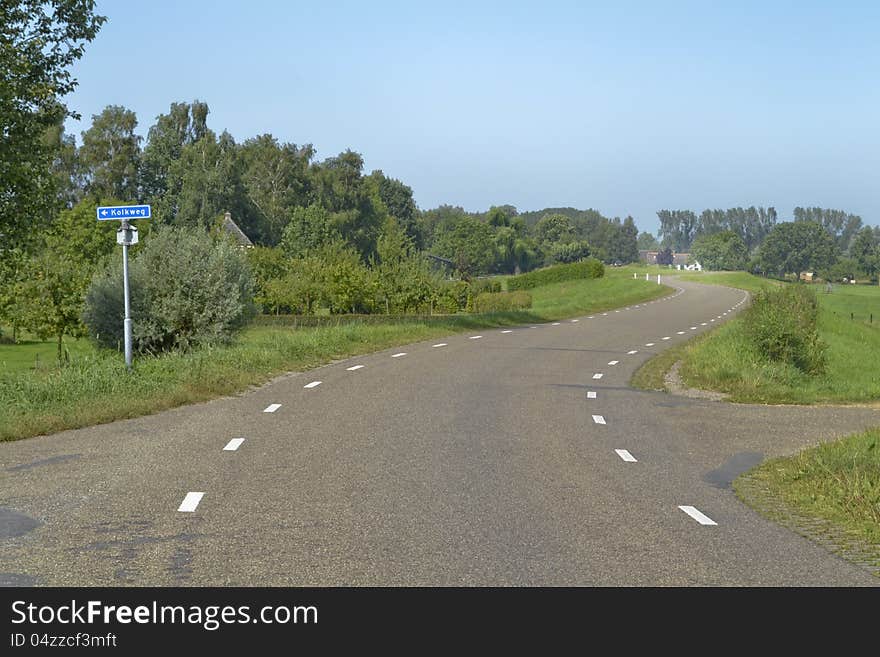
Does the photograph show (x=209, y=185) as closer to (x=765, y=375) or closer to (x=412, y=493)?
(x=765, y=375)

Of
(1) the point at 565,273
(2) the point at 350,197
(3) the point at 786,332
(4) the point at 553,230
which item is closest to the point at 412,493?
(3) the point at 786,332

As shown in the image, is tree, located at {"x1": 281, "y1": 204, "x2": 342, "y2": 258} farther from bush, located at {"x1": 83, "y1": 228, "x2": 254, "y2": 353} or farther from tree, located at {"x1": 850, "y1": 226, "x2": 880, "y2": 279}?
tree, located at {"x1": 850, "y1": 226, "x2": 880, "y2": 279}

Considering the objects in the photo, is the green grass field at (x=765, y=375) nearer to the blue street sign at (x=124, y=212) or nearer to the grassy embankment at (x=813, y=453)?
the grassy embankment at (x=813, y=453)

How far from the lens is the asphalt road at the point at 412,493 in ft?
22.0

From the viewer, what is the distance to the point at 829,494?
9852mm

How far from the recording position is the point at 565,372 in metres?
22.8

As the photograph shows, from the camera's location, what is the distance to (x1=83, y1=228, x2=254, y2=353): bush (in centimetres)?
2319

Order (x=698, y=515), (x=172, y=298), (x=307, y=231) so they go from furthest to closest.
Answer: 1. (x=307, y=231)
2. (x=172, y=298)
3. (x=698, y=515)

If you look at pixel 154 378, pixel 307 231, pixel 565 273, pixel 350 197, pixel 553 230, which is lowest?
pixel 565 273

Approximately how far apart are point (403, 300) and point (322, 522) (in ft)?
162

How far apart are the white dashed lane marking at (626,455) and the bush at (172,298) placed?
1285cm

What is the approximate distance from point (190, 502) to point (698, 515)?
4.44 meters

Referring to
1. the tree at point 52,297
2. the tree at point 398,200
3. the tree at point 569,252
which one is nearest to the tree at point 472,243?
the tree at point 398,200

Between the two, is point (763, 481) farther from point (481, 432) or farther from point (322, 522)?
point (322, 522)
